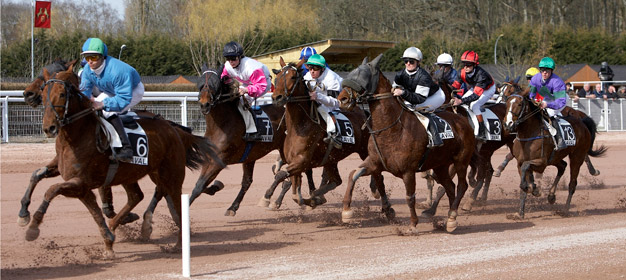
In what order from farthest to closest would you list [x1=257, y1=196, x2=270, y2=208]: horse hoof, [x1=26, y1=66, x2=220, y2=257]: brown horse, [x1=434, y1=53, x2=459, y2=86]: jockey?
1. [x1=434, y1=53, x2=459, y2=86]: jockey
2. [x1=257, y1=196, x2=270, y2=208]: horse hoof
3. [x1=26, y1=66, x2=220, y2=257]: brown horse

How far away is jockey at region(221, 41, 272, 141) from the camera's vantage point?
10.4 m

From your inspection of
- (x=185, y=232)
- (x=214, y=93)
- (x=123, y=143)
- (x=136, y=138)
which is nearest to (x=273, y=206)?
(x=214, y=93)

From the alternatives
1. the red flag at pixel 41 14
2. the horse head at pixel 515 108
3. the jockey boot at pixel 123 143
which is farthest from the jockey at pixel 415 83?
the red flag at pixel 41 14

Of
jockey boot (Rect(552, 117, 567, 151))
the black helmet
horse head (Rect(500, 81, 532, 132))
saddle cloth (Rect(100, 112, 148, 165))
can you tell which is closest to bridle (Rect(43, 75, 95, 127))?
saddle cloth (Rect(100, 112, 148, 165))

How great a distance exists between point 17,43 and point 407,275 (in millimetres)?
32661

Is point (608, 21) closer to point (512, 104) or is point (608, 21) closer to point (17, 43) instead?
point (17, 43)

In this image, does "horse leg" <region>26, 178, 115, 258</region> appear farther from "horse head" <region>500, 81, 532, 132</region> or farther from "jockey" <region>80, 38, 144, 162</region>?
"horse head" <region>500, 81, 532, 132</region>

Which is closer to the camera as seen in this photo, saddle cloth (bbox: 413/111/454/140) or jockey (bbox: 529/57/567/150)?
saddle cloth (bbox: 413/111/454/140)

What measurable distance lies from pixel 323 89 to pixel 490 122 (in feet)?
11.3

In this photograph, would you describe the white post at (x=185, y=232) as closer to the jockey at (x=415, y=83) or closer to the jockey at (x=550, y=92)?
the jockey at (x=415, y=83)

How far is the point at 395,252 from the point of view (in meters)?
8.31

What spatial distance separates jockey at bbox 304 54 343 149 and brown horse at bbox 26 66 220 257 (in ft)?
7.24

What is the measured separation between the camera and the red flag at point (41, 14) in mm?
30328

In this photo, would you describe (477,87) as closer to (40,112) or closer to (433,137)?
(433,137)
